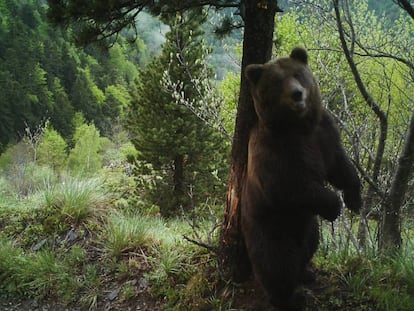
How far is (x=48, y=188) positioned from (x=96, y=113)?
48.3 metres

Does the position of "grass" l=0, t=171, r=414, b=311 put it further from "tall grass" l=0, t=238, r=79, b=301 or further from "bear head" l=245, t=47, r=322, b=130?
"bear head" l=245, t=47, r=322, b=130

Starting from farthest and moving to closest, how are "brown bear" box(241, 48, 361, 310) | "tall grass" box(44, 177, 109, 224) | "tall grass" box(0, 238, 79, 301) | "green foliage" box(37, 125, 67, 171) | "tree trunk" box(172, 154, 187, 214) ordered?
"green foliage" box(37, 125, 67, 171), "tree trunk" box(172, 154, 187, 214), "tall grass" box(44, 177, 109, 224), "tall grass" box(0, 238, 79, 301), "brown bear" box(241, 48, 361, 310)

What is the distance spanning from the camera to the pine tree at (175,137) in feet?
39.3

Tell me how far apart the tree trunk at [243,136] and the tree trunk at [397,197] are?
4.61 feet

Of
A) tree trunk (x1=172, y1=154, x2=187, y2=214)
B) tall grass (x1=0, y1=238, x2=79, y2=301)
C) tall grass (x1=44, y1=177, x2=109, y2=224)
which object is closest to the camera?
tall grass (x1=0, y1=238, x2=79, y2=301)

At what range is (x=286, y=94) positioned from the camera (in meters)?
2.80

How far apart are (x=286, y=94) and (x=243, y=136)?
0.91 metres

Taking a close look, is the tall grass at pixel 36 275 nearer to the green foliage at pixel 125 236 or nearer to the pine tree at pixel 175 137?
the green foliage at pixel 125 236

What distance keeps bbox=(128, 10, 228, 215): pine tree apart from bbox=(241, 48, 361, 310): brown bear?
845 centimetres

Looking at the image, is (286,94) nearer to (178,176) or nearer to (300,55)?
(300,55)

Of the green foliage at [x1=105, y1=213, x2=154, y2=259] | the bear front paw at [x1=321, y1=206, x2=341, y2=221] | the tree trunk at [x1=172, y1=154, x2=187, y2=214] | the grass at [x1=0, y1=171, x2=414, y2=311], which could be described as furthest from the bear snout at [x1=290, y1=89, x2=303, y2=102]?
the tree trunk at [x1=172, y1=154, x2=187, y2=214]

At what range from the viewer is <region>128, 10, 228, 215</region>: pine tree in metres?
12.0

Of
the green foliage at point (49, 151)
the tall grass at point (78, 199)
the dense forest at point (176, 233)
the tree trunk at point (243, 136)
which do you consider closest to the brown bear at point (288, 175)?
the tree trunk at point (243, 136)

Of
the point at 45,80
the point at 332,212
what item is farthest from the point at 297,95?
the point at 45,80
